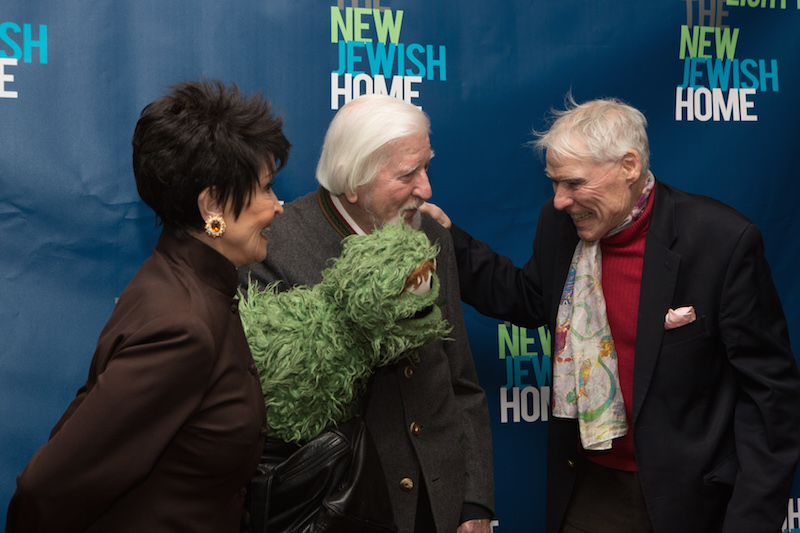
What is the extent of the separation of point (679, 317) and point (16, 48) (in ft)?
6.72

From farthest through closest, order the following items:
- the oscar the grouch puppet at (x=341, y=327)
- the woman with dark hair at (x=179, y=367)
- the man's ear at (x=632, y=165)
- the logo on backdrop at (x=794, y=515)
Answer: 1. the logo on backdrop at (x=794, y=515)
2. the man's ear at (x=632, y=165)
3. the oscar the grouch puppet at (x=341, y=327)
4. the woman with dark hair at (x=179, y=367)

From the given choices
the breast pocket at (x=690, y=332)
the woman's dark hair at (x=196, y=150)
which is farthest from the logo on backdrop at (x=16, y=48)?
the breast pocket at (x=690, y=332)

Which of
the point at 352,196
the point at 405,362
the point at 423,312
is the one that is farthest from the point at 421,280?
the point at 352,196

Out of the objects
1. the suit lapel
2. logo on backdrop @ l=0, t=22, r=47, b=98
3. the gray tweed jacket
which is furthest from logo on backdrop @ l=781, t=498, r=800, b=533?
logo on backdrop @ l=0, t=22, r=47, b=98

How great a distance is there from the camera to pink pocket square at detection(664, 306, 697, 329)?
1923 mm

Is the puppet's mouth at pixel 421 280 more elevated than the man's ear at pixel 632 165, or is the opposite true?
the man's ear at pixel 632 165

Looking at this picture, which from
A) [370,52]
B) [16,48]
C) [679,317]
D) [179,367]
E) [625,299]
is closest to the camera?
[179,367]

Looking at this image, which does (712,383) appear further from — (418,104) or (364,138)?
(418,104)

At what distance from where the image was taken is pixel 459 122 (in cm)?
263

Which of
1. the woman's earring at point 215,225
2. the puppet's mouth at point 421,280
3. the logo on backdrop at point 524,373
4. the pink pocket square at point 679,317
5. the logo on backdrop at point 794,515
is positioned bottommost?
the logo on backdrop at point 794,515

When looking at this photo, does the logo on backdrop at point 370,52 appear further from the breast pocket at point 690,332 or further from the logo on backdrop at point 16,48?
the breast pocket at point 690,332

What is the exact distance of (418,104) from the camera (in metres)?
2.59

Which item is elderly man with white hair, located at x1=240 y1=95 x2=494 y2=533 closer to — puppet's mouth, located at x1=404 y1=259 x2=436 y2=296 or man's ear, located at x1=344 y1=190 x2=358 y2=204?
man's ear, located at x1=344 y1=190 x2=358 y2=204

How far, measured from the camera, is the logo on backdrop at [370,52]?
2.50 m
